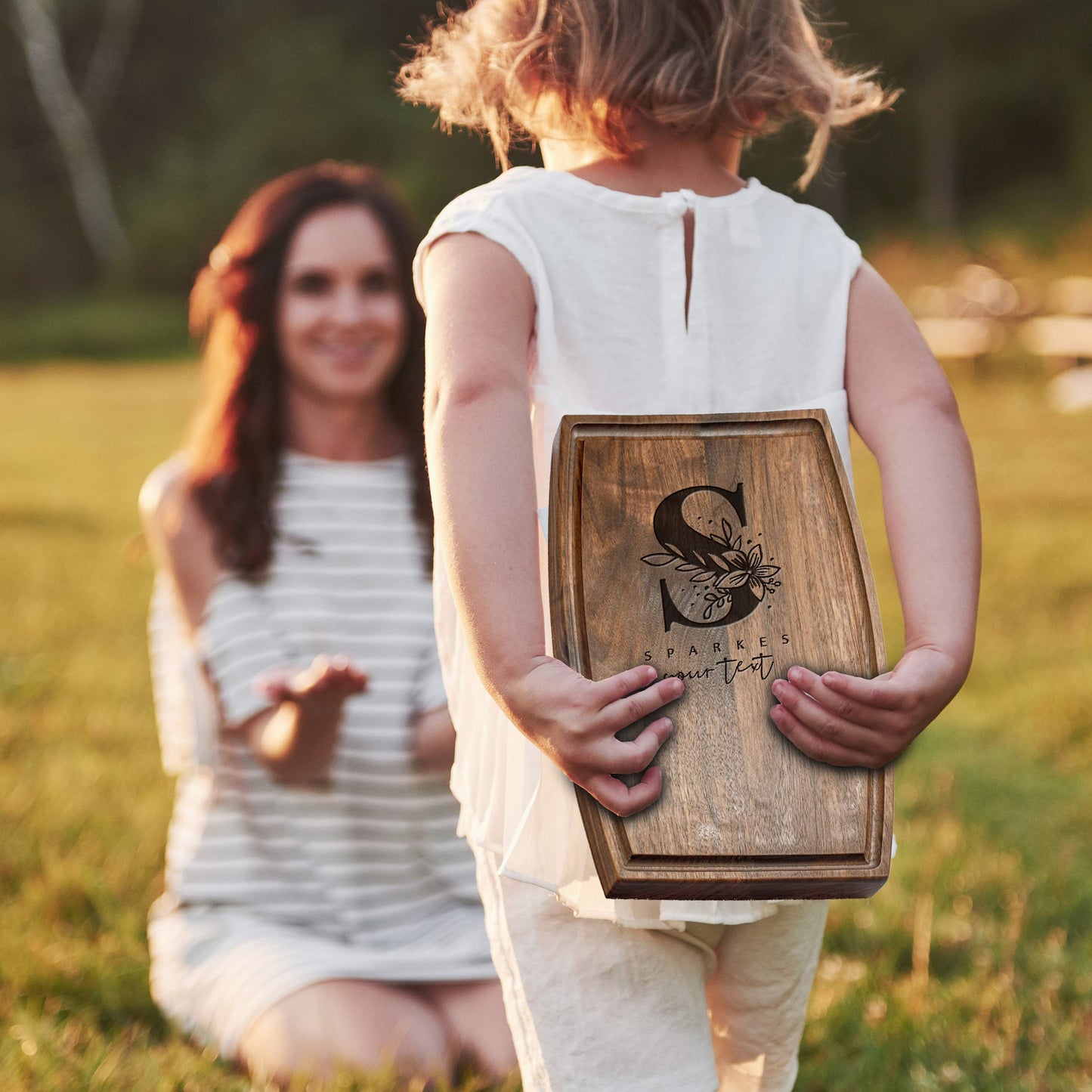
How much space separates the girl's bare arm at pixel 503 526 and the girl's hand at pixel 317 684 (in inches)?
26.7

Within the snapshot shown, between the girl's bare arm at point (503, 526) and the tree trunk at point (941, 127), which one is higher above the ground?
the tree trunk at point (941, 127)

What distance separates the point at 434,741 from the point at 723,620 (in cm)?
130

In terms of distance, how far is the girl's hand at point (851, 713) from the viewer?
3.57ft

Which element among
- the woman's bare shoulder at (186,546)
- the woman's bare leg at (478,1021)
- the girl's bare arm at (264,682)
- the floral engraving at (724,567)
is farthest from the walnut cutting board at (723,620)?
the woman's bare shoulder at (186,546)

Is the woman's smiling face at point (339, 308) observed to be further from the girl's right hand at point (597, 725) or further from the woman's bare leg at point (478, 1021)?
the girl's right hand at point (597, 725)

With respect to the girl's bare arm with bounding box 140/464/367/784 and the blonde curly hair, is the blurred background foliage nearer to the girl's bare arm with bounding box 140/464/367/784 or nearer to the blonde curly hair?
the girl's bare arm with bounding box 140/464/367/784

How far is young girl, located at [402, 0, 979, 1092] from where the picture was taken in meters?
1.13

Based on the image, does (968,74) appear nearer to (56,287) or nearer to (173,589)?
(56,287)

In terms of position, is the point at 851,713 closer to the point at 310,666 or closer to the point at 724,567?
the point at 724,567

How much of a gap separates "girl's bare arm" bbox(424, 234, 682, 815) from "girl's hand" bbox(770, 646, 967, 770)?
0.11 metres

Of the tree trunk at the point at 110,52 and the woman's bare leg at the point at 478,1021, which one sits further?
the tree trunk at the point at 110,52

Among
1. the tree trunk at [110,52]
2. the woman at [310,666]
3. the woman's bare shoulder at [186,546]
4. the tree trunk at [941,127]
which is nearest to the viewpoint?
the woman at [310,666]

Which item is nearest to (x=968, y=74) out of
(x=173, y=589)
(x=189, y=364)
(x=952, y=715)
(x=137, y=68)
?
(x=189, y=364)

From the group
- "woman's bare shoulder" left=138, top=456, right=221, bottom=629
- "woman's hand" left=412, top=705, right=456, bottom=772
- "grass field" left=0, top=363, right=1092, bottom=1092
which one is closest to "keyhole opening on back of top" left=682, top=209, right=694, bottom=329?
"grass field" left=0, top=363, right=1092, bottom=1092
